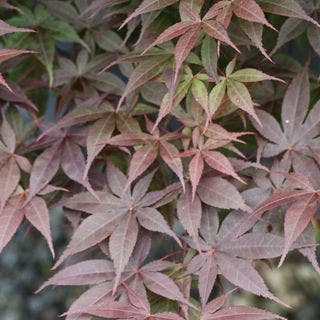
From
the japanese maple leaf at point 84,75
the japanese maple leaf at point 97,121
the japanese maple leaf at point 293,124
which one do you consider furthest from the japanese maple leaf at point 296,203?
the japanese maple leaf at point 84,75

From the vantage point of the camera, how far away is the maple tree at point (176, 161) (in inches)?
45.9

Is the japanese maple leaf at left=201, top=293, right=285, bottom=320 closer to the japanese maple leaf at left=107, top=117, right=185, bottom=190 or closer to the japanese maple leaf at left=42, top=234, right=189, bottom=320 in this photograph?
the japanese maple leaf at left=42, top=234, right=189, bottom=320

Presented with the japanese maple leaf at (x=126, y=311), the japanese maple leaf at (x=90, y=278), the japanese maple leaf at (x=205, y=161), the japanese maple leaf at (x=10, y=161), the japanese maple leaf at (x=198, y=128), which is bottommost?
the japanese maple leaf at (x=90, y=278)

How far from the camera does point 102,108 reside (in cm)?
138

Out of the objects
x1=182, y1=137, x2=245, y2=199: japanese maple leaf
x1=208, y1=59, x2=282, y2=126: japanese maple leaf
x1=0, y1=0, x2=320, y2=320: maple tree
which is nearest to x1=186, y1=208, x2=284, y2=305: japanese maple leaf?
x1=0, y1=0, x2=320, y2=320: maple tree

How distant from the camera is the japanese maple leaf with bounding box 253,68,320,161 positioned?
4.37 ft

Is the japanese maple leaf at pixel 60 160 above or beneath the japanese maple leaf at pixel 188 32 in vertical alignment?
beneath

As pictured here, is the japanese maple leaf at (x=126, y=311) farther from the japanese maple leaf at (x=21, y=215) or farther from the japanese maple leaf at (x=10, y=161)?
the japanese maple leaf at (x=10, y=161)

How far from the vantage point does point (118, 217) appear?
1276 millimetres

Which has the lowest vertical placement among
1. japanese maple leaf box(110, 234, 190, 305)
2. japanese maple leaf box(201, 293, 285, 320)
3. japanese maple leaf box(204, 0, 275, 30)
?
japanese maple leaf box(110, 234, 190, 305)

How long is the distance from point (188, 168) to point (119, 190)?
0.49ft

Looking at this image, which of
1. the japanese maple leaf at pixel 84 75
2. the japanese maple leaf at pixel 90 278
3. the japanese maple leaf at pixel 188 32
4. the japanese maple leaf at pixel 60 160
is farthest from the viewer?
the japanese maple leaf at pixel 84 75

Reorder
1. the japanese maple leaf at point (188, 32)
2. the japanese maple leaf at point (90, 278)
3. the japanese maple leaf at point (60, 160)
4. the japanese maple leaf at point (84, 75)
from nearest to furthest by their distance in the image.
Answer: the japanese maple leaf at point (188, 32) → the japanese maple leaf at point (90, 278) → the japanese maple leaf at point (60, 160) → the japanese maple leaf at point (84, 75)

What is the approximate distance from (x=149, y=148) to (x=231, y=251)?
0.26 m
